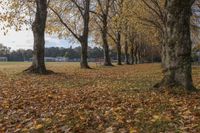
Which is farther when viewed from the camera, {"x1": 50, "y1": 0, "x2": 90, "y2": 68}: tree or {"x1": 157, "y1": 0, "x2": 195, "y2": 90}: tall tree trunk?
{"x1": 50, "y1": 0, "x2": 90, "y2": 68}: tree

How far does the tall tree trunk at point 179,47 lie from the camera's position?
13680mm

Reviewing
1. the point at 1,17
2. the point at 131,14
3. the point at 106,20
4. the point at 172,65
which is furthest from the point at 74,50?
the point at 172,65

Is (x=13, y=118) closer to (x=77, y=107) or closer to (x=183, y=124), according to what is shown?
(x=77, y=107)

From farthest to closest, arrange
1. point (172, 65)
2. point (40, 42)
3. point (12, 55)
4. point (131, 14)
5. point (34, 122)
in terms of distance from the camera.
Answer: point (12, 55) < point (131, 14) < point (40, 42) < point (172, 65) < point (34, 122)

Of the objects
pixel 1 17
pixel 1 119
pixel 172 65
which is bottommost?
pixel 1 119

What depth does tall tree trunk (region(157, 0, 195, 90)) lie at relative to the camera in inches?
539

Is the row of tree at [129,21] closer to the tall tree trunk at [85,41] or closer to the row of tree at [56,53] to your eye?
the tall tree trunk at [85,41]

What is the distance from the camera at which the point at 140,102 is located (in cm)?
1134

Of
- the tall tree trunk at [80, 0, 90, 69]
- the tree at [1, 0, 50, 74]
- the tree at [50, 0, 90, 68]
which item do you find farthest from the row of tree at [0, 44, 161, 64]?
the tree at [1, 0, 50, 74]

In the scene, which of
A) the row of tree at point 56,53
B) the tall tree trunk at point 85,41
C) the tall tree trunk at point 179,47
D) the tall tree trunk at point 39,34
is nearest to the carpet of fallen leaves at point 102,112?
the tall tree trunk at point 179,47

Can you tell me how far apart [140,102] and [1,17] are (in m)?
17.8

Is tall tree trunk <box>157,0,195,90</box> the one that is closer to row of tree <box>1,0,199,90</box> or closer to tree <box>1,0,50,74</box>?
row of tree <box>1,0,199,90</box>

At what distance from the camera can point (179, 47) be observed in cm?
1380

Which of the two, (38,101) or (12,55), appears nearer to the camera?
(38,101)
